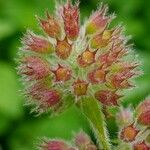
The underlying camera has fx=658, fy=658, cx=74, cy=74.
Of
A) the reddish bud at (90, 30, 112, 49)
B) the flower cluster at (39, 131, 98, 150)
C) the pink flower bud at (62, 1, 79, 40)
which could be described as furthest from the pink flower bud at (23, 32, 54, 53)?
the flower cluster at (39, 131, 98, 150)

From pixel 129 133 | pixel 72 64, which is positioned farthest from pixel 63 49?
pixel 129 133

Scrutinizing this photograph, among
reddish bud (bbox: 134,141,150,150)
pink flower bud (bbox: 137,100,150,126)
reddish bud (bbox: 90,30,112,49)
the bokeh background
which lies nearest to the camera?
reddish bud (bbox: 90,30,112,49)

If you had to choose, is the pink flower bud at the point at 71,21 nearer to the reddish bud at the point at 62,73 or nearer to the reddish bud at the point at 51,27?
the reddish bud at the point at 51,27

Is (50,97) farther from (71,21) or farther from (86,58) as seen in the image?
(71,21)

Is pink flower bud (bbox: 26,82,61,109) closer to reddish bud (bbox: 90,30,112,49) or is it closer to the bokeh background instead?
reddish bud (bbox: 90,30,112,49)

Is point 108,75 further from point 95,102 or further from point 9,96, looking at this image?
point 9,96

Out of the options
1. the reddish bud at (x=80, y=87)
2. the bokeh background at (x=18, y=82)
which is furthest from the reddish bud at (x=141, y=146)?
the bokeh background at (x=18, y=82)
